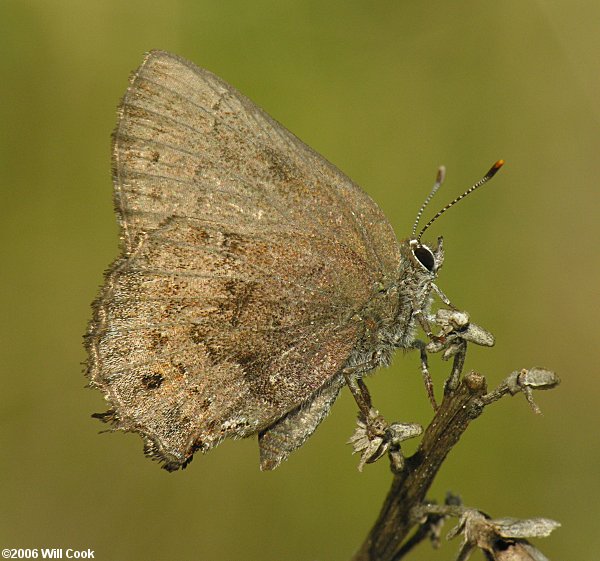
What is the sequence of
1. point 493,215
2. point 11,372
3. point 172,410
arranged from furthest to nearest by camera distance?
point 493,215
point 11,372
point 172,410

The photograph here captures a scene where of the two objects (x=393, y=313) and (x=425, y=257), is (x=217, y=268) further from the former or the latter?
(x=425, y=257)

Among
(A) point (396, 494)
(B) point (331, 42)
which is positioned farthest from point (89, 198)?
(A) point (396, 494)

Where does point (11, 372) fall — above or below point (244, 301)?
above

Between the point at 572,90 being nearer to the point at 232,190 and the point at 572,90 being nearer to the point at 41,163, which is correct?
the point at 232,190

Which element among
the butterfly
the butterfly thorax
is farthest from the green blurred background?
the butterfly

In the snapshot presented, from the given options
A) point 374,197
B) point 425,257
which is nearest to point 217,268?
point 425,257

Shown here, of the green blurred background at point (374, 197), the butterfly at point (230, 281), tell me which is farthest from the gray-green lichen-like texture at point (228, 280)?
the green blurred background at point (374, 197)

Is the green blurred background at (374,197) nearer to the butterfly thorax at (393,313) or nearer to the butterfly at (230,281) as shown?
the butterfly thorax at (393,313)
